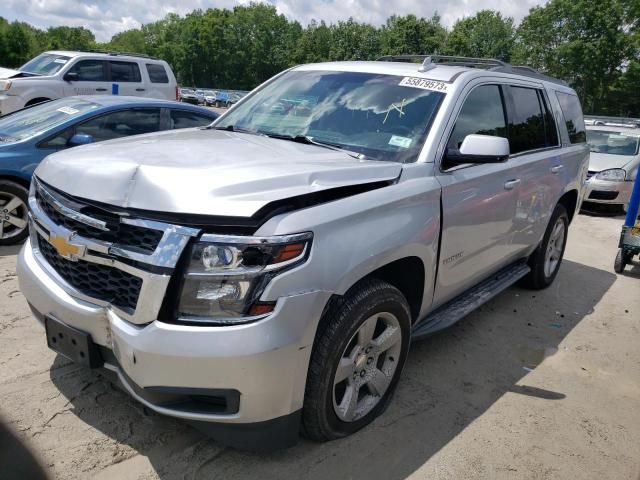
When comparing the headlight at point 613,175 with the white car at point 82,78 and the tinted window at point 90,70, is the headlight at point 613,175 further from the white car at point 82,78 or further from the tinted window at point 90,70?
the tinted window at point 90,70

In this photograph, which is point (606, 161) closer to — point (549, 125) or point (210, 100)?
point (549, 125)

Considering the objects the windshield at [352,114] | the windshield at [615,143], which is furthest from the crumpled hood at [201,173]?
the windshield at [615,143]

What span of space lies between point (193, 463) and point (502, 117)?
321 centimetres

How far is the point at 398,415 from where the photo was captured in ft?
10.7

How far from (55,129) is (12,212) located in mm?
948

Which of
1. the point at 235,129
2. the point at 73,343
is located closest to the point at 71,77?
the point at 235,129

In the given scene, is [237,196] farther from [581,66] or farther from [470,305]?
[581,66]

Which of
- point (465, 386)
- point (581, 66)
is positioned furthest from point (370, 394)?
point (581, 66)

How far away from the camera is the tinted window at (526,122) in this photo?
4.40 meters

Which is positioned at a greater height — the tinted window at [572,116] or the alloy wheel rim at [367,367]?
the tinted window at [572,116]

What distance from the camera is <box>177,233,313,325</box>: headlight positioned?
7.41 ft

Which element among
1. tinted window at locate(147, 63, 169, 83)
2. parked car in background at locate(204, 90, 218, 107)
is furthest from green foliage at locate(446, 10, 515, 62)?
tinted window at locate(147, 63, 169, 83)

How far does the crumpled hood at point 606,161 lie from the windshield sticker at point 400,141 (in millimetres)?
8544

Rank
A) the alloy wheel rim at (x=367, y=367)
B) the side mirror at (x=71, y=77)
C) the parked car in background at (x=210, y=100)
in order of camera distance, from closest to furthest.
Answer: the alloy wheel rim at (x=367, y=367) → the side mirror at (x=71, y=77) → the parked car in background at (x=210, y=100)
